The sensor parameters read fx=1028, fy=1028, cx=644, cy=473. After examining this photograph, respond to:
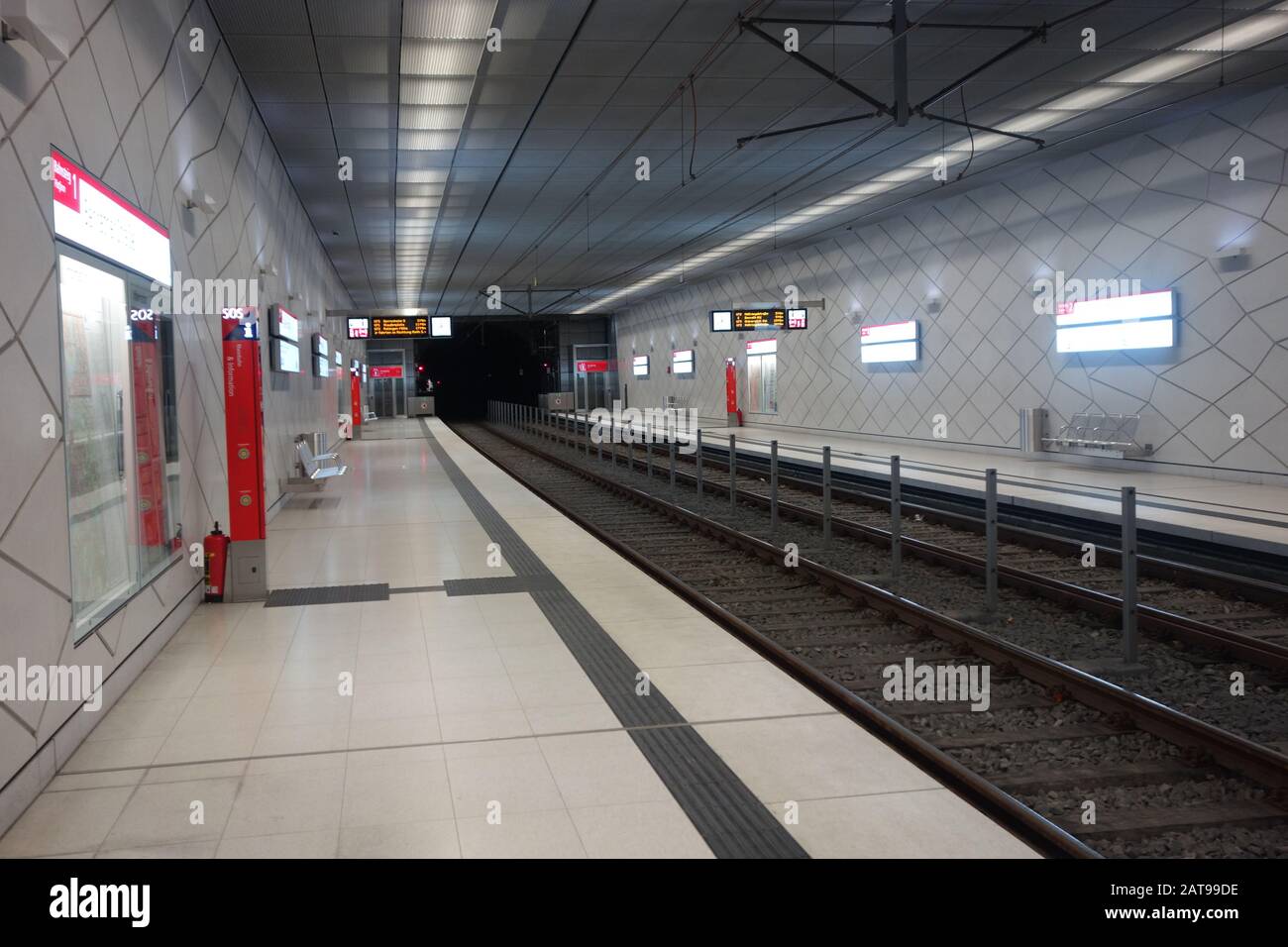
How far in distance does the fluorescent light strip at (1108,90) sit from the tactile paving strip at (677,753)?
8957mm

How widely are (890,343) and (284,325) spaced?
1329 cm

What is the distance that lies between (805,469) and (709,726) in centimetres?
1412

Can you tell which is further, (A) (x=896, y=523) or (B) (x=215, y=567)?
(A) (x=896, y=523)

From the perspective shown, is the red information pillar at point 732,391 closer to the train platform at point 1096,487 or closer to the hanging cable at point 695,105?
the train platform at point 1096,487

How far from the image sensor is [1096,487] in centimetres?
1275

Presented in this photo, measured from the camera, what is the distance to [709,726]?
466 centimetres

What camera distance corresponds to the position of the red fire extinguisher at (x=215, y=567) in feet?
25.0

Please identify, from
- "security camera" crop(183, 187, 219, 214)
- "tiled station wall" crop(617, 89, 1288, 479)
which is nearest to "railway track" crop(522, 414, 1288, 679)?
"tiled station wall" crop(617, 89, 1288, 479)

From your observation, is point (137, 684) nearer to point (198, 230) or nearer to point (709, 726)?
point (709, 726)

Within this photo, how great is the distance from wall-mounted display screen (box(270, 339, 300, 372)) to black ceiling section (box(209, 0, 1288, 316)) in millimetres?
2721

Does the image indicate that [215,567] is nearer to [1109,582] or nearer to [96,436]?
[96,436]

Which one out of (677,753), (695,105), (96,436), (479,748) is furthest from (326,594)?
(695,105)

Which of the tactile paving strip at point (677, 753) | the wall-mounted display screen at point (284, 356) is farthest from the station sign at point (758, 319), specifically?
the tactile paving strip at point (677, 753)
